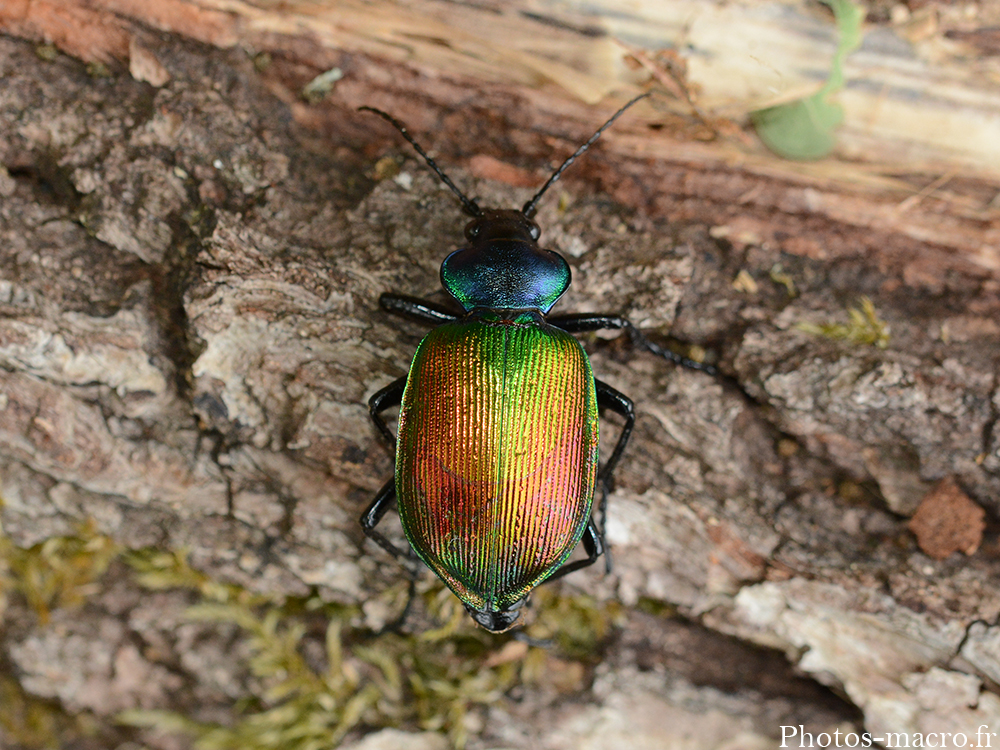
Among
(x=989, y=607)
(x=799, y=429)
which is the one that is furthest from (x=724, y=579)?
(x=989, y=607)

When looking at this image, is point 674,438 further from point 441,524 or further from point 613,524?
point 441,524

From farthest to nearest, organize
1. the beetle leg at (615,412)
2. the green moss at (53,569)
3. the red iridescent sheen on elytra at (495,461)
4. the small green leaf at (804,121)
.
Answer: the green moss at (53,569) → the small green leaf at (804,121) → the beetle leg at (615,412) → the red iridescent sheen on elytra at (495,461)

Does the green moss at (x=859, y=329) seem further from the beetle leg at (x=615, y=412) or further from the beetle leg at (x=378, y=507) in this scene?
the beetle leg at (x=378, y=507)

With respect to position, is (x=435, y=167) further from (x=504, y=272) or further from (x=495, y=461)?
(x=495, y=461)

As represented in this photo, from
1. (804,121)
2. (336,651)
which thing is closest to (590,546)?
(336,651)

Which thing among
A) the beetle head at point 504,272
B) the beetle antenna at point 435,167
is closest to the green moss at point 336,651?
the beetle head at point 504,272
